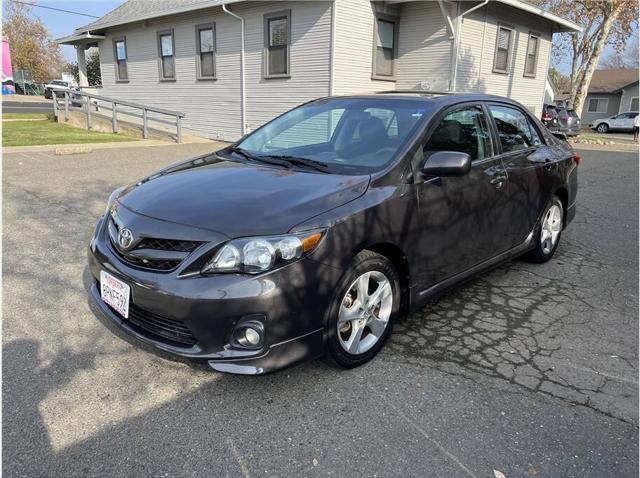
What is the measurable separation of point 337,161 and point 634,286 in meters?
3.16

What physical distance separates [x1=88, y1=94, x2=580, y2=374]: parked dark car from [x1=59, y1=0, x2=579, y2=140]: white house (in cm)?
945

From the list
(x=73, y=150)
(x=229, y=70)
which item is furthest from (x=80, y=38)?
(x=73, y=150)

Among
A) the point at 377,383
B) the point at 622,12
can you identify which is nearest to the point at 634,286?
the point at 377,383

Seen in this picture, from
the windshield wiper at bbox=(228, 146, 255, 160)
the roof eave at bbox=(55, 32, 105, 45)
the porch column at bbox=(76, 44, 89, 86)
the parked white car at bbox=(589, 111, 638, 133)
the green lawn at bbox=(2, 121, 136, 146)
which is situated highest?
the roof eave at bbox=(55, 32, 105, 45)

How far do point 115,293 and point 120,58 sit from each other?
2001cm

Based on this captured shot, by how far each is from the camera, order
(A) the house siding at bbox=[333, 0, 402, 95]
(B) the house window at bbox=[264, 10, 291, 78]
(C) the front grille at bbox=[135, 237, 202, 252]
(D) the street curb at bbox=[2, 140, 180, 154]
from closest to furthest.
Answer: (C) the front grille at bbox=[135, 237, 202, 252] < (D) the street curb at bbox=[2, 140, 180, 154] < (A) the house siding at bbox=[333, 0, 402, 95] < (B) the house window at bbox=[264, 10, 291, 78]

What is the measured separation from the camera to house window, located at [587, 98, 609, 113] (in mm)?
48122

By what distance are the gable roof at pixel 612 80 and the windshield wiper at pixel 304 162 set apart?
52.4 m

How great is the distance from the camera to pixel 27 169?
9164 mm

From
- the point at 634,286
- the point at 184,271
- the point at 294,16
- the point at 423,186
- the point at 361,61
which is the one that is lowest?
the point at 634,286

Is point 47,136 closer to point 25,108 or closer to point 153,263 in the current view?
point 153,263

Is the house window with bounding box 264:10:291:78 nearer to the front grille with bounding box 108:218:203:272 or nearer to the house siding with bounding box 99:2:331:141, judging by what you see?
the house siding with bounding box 99:2:331:141

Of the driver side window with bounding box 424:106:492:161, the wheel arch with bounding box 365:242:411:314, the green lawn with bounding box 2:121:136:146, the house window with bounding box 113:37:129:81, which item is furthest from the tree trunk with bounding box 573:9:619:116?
the wheel arch with bounding box 365:242:411:314

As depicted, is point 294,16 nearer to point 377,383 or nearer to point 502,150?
point 502,150
